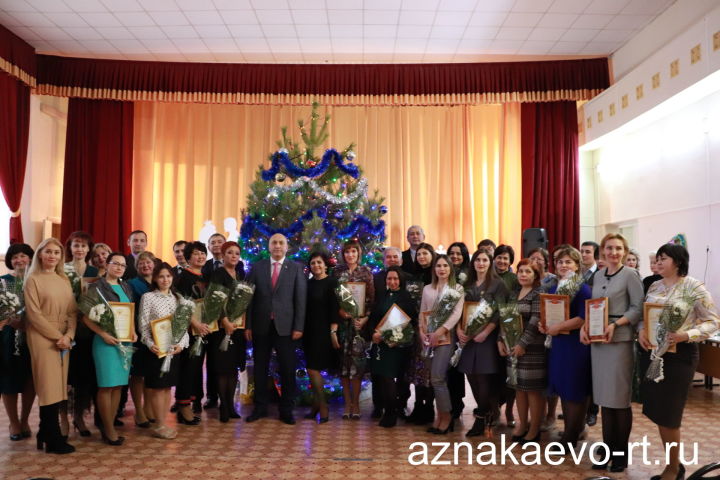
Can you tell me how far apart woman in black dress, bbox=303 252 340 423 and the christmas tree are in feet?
1.89

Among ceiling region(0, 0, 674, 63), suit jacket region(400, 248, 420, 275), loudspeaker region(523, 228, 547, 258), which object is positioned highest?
ceiling region(0, 0, 674, 63)

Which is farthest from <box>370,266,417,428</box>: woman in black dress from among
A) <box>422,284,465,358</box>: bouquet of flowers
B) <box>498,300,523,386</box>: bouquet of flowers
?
<box>498,300,523,386</box>: bouquet of flowers

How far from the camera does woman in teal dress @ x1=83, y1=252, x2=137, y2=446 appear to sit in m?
4.38

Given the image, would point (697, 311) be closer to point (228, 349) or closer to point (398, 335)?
point (398, 335)

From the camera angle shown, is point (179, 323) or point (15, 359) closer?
point (15, 359)

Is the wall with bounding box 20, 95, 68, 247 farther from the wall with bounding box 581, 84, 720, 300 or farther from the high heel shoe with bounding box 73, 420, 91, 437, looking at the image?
the wall with bounding box 581, 84, 720, 300

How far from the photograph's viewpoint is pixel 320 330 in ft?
17.3

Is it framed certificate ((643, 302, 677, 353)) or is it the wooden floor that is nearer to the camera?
framed certificate ((643, 302, 677, 353))

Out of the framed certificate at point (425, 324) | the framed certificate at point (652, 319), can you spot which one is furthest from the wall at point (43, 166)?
the framed certificate at point (652, 319)

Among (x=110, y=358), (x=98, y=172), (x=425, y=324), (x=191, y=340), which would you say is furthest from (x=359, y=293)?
(x=98, y=172)

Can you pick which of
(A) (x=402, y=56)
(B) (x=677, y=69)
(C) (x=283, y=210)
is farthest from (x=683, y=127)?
(C) (x=283, y=210)

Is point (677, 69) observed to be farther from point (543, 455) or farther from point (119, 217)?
point (119, 217)

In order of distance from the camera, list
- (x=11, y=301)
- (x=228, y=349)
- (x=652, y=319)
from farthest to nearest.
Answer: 1. (x=228, y=349)
2. (x=11, y=301)
3. (x=652, y=319)

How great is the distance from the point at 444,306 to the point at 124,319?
7.77ft
